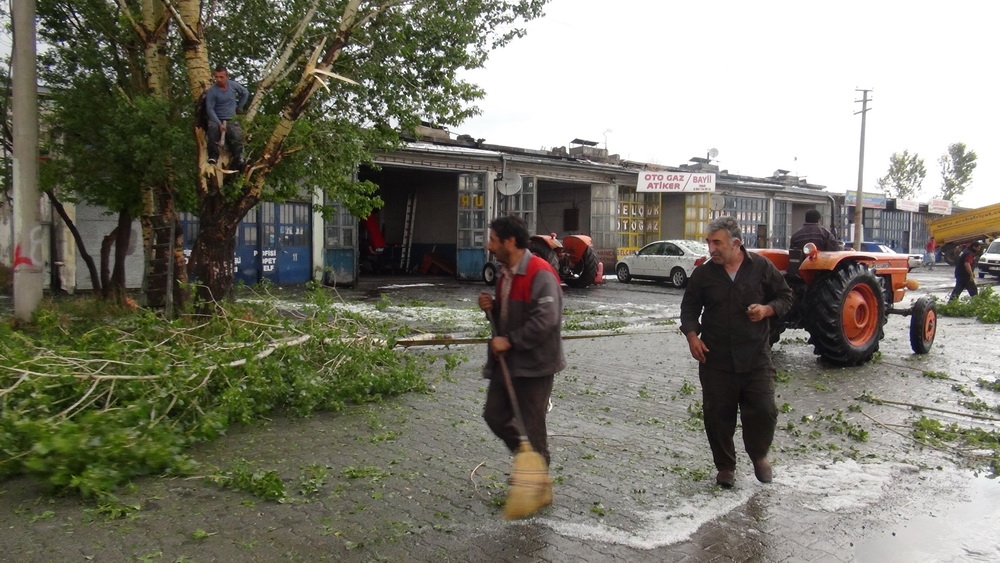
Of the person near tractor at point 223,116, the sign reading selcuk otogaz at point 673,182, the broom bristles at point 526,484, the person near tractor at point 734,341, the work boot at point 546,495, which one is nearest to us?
the broom bristles at point 526,484

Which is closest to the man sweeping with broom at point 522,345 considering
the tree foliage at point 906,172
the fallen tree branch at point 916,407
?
the fallen tree branch at point 916,407

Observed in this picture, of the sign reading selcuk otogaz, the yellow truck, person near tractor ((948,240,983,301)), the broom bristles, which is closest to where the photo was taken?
the broom bristles

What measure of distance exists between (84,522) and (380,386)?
3345 millimetres

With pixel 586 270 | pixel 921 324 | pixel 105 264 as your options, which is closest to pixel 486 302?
pixel 921 324

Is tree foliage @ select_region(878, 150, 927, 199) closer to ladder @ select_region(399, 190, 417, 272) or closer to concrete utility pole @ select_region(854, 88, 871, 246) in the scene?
concrete utility pole @ select_region(854, 88, 871, 246)

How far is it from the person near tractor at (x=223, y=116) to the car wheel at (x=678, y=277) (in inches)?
652

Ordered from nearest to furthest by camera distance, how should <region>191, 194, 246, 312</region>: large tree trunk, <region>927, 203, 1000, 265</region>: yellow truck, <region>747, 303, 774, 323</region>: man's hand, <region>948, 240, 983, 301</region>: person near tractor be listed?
<region>747, 303, 774, 323</region>: man's hand
<region>191, 194, 246, 312</region>: large tree trunk
<region>948, 240, 983, 301</region>: person near tractor
<region>927, 203, 1000, 265</region>: yellow truck

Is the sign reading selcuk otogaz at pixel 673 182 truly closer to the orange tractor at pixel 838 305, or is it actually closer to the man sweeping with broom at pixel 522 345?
the orange tractor at pixel 838 305

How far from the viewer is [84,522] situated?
13.1ft

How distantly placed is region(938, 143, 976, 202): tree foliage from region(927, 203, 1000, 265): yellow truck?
121ft

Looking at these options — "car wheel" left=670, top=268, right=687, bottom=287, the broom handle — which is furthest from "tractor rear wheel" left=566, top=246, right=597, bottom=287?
the broom handle

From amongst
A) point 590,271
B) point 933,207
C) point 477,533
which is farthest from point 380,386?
point 933,207

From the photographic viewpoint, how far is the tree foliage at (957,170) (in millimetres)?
72312

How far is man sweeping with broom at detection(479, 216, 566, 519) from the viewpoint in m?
4.34
